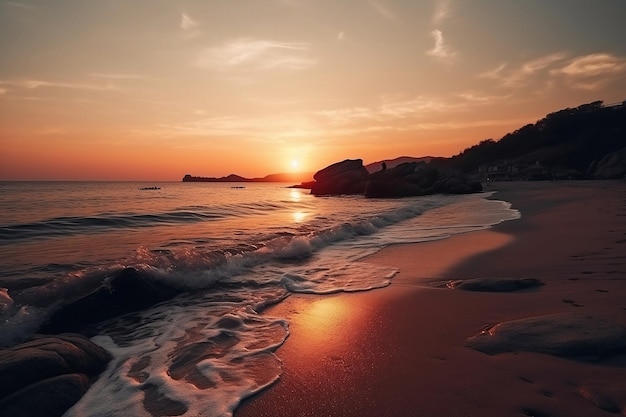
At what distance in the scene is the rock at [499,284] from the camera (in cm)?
525

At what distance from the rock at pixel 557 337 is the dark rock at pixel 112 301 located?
4691mm

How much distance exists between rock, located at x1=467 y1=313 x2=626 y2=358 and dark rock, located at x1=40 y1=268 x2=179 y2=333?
4.69m

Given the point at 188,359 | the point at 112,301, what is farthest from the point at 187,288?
the point at 188,359

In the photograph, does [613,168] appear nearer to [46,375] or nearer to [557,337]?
[557,337]

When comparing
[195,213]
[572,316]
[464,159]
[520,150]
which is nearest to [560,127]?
[520,150]

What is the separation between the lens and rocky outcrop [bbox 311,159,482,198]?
117ft

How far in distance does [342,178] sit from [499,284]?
1601 inches

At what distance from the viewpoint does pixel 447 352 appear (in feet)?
11.1

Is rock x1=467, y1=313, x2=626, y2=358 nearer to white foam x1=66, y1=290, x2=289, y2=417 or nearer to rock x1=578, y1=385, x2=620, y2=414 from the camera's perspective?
rock x1=578, y1=385, x2=620, y2=414

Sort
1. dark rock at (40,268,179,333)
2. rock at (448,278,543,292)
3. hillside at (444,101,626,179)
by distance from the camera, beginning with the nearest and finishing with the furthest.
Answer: dark rock at (40,268,179,333) < rock at (448,278,543,292) < hillside at (444,101,626,179)

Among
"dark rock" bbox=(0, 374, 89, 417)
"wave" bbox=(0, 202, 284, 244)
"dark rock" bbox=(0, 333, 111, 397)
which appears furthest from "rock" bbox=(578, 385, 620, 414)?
"wave" bbox=(0, 202, 284, 244)

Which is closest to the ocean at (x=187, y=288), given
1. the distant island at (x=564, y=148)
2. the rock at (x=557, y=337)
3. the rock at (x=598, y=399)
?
the rock at (x=557, y=337)

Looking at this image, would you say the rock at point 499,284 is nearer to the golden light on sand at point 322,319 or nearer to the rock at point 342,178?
the golden light on sand at point 322,319

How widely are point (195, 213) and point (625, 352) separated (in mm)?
17586
